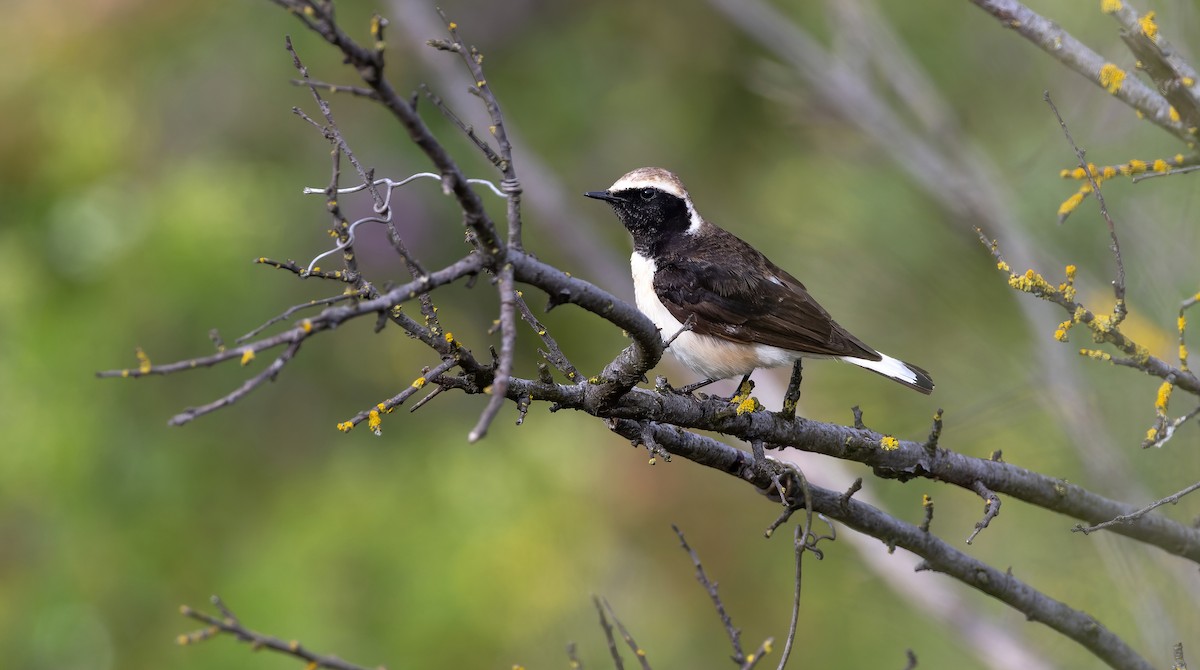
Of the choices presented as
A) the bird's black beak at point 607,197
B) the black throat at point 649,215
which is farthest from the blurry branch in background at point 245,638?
the black throat at point 649,215

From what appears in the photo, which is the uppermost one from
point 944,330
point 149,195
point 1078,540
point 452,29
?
point 452,29

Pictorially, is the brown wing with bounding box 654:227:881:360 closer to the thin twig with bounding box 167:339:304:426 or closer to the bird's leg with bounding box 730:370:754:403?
the bird's leg with bounding box 730:370:754:403

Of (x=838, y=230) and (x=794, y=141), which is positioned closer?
(x=838, y=230)

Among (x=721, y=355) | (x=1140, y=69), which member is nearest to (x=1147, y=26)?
(x=1140, y=69)

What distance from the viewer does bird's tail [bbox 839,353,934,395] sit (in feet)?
12.9

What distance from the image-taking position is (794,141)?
849 centimetres

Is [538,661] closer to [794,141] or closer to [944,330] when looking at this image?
[944,330]

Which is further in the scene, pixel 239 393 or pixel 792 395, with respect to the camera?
pixel 792 395

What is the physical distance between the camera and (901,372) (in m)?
3.97

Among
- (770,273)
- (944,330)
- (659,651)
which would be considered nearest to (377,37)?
(770,273)

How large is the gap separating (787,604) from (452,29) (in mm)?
5554

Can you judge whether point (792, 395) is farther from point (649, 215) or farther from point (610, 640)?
point (649, 215)

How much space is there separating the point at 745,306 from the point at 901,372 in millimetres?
604

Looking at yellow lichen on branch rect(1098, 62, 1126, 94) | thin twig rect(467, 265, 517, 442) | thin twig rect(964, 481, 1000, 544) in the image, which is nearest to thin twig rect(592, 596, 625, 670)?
thin twig rect(964, 481, 1000, 544)
